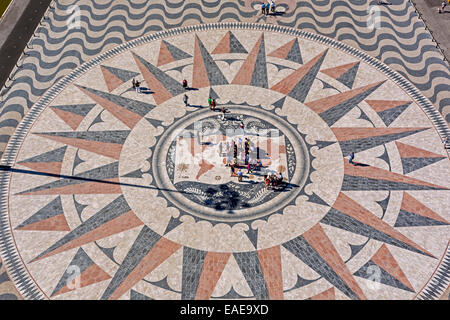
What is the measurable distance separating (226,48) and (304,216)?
21.6 meters

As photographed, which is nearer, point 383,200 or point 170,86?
point 383,200

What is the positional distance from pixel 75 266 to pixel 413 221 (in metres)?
25.4

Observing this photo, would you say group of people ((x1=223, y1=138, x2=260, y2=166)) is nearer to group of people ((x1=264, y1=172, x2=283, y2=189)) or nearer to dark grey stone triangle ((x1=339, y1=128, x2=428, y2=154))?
group of people ((x1=264, y1=172, x2=283, y2=189))

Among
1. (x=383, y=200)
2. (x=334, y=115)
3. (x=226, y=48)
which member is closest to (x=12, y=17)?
(x=226, y=48)

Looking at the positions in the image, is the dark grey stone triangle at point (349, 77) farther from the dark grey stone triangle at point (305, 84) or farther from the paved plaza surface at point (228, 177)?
the dark grey stone triangle at point (305, 84)

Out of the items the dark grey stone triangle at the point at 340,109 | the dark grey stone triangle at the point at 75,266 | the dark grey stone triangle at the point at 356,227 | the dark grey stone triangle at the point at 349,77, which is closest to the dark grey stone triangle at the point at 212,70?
the dark grey stone triangle at the point at 340,109

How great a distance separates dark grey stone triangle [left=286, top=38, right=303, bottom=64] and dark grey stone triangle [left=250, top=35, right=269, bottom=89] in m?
2.67

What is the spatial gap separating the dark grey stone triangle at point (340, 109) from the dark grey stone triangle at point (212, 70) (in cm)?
1054

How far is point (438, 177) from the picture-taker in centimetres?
3522

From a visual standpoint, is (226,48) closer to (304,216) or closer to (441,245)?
(304,216)

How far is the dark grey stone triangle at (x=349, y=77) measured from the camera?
4228 cm

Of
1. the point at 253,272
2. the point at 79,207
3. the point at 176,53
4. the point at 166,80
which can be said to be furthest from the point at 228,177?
the point at 176,53

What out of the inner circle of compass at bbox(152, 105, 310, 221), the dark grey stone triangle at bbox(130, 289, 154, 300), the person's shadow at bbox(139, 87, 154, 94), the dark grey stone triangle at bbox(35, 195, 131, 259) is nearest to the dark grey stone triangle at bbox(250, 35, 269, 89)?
the inner circle of compass at bbox(152, 105, 310, 221)

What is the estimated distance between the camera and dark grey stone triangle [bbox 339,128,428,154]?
37406 mm
